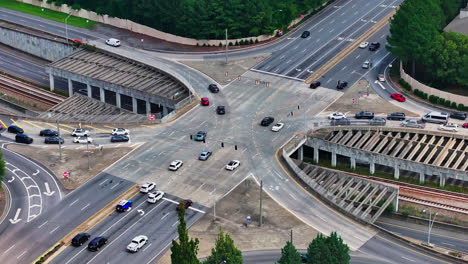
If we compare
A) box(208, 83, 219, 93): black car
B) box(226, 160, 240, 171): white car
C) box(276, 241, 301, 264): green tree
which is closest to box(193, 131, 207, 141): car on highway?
box(226, 160, 240, 171): white car

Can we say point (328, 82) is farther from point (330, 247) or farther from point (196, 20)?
point (330, 247)

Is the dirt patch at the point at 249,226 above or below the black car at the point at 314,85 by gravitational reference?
below

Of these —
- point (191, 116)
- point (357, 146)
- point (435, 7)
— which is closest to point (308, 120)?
point (357, 146)

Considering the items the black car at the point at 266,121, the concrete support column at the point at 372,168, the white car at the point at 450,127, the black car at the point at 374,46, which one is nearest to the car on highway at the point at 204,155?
the black car at the point at 266,121

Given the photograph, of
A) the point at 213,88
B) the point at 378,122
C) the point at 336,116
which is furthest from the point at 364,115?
the point at 213,88

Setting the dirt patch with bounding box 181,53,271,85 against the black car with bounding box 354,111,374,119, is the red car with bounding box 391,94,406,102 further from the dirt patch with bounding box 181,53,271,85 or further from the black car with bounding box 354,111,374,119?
the dirt patch with bounding box 181,53,271,85

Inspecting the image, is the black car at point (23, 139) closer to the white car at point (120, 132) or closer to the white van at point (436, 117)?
the white car at point (120, 132)

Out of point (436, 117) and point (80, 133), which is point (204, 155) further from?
point (436, 117)

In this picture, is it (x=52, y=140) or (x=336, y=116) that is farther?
(x=336, y=116)
